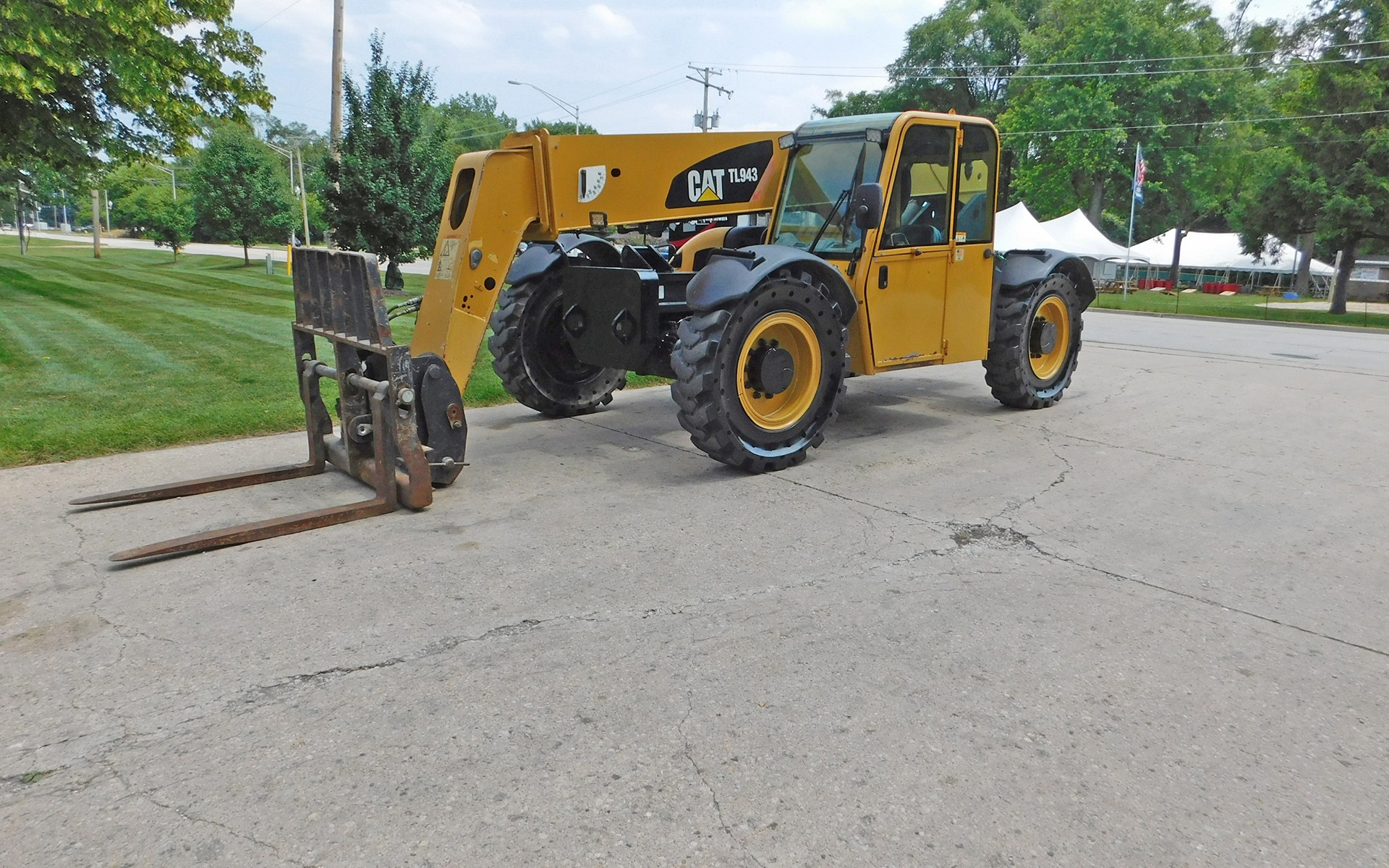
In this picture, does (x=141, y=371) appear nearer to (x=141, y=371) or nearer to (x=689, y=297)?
(x=141, y=371)

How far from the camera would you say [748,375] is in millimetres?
6781

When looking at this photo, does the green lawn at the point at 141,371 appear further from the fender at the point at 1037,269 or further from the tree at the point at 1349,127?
the tree at the point at 1349,127

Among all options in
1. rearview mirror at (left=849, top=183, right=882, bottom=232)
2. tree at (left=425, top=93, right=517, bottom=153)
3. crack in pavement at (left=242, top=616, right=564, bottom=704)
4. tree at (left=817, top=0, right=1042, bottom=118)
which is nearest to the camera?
crack in pavement at (left=242, top=616, right=564, bottom=704)

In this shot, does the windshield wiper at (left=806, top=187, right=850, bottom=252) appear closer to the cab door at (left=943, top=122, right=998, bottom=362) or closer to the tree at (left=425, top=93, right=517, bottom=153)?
the cab door at (left=943, top=122, right=998, bottom=362)

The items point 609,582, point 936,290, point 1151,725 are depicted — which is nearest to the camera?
point 1151,725

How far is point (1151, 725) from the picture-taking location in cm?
339

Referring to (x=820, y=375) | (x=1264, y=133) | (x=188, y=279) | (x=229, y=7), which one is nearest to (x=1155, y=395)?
(x=820, y=375)

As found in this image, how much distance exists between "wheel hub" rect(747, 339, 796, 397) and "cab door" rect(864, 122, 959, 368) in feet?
3.22

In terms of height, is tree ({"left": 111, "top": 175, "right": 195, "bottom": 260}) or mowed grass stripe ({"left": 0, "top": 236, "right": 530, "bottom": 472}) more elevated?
tree ({"left": 111, "top": 175, "right": 195, "bottom": 260})

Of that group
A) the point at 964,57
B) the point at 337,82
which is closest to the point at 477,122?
the point at 964,57

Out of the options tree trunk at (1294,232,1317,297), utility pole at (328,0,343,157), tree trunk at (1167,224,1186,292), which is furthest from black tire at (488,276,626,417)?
tree trunk at (1167,224,1186,292)

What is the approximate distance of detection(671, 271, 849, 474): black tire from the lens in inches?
251

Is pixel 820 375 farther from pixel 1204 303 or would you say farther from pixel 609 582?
pixel 1204 303

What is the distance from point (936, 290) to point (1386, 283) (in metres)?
42.7
